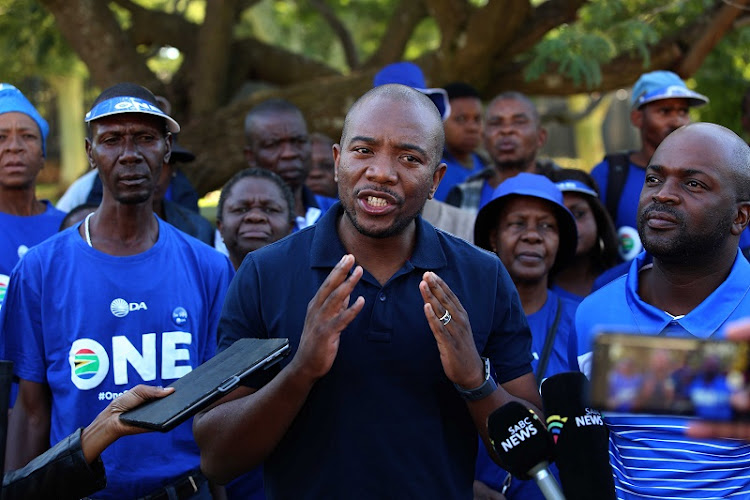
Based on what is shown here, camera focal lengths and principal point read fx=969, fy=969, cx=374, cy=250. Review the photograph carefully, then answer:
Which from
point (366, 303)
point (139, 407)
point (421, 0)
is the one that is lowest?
point (139, 407)

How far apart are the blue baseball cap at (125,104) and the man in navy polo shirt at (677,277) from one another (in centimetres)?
209

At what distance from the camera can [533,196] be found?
5.15 meters

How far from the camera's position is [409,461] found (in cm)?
302

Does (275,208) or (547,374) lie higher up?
(275,208)

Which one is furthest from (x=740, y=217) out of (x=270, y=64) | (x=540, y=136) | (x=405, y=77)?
(x=270, y=64)

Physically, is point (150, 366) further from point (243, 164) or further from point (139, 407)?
point (243, 164)

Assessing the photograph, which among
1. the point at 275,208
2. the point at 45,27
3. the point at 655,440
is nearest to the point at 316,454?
the point at 655,440

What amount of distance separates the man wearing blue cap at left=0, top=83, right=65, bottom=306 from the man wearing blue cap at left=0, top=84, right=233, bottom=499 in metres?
1.34

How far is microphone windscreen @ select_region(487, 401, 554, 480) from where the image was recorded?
2.72m

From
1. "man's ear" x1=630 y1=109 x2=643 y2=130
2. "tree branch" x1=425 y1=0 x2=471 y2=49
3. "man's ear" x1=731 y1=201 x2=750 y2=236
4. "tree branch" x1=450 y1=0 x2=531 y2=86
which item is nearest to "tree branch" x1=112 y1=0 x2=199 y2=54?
"tree branch" x1=425 y1=0 x2=471 y2=49

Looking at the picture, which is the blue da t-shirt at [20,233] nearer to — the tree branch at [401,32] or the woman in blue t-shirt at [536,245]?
the woman in blue t-shirt at [536,245]

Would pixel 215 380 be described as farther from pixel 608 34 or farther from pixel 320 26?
pixel 320 26

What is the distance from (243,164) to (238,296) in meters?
5.95

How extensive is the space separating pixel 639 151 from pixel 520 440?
14.0 feet
